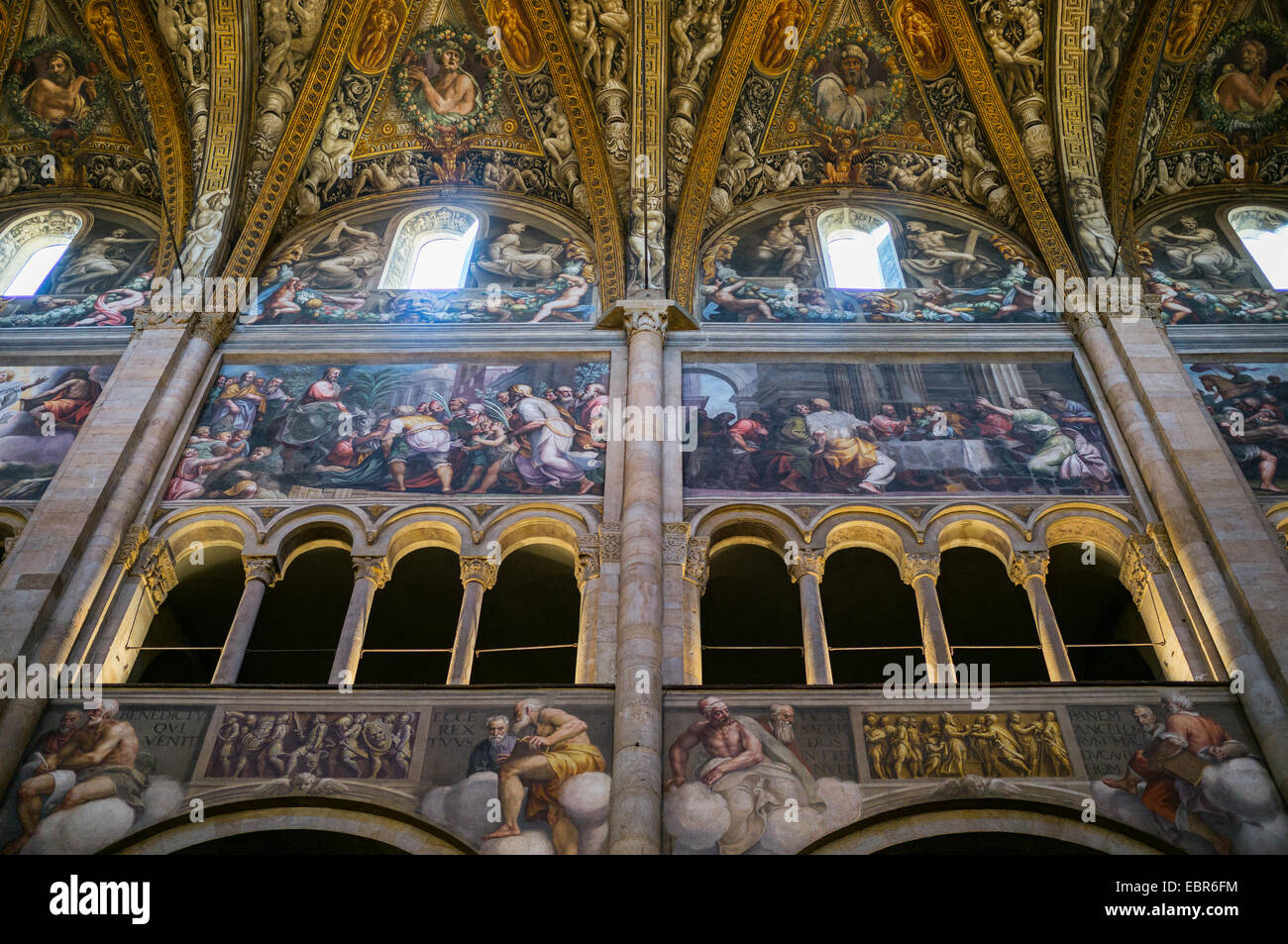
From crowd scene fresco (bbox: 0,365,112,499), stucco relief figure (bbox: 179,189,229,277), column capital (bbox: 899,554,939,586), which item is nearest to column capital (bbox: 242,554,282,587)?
crowd scene fresco (bbox: 0,365,112,499)

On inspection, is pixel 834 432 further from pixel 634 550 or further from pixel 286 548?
pixel 286 548

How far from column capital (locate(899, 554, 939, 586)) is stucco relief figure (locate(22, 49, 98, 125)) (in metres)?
12.6

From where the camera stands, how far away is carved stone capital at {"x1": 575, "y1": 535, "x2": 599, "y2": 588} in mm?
12359

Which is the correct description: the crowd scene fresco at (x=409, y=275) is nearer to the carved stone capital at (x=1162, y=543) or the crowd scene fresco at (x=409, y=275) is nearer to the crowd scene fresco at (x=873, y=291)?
the crowd scene fresco at (x=873, y=291)

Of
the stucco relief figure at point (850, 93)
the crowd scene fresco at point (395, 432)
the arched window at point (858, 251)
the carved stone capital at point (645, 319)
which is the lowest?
the crowd scene fresco at point (395, 432)

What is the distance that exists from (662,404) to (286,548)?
4.16 m

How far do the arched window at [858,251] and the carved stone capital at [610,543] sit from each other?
5630 mm

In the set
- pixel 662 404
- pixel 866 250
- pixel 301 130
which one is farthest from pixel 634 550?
pixel 301 130

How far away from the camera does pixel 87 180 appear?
18.2 m

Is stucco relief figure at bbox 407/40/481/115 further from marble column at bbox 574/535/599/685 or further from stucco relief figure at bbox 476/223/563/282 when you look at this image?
marble column at bbox 574/535/599/685

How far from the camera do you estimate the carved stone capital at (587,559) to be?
12.4 m

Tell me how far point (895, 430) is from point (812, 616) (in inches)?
115

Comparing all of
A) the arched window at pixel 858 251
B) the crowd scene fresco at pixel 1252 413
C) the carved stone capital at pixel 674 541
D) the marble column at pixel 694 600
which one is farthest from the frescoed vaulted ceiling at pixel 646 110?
the marble column at pixel 694 600

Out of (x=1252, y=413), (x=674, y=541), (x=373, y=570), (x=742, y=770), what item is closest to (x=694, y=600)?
(x=674, y=541)
